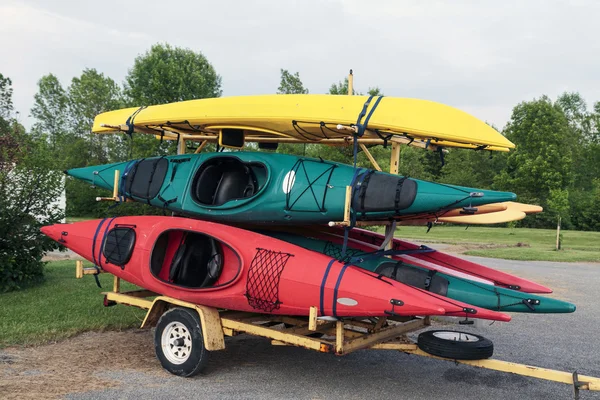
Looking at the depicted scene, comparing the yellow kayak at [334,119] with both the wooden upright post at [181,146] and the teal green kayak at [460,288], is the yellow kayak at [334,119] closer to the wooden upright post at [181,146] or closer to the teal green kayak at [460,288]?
the wooden upright post at [181,146]

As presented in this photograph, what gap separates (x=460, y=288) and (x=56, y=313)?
245 inches

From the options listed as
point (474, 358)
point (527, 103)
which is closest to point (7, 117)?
point (474, 358)

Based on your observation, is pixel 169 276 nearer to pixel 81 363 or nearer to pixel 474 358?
pixel 81 363

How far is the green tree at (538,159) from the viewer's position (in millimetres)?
39438

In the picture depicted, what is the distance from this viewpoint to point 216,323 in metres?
5.91

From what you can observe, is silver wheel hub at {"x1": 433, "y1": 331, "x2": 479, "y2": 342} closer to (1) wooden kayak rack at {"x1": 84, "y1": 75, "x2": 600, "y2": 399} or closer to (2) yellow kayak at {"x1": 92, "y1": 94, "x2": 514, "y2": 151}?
(1) wooden kayak rack at {"x1": 84, "y1": 75, "x2": 600, "y2": 399}

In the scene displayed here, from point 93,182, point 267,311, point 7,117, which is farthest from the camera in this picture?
point 7,117

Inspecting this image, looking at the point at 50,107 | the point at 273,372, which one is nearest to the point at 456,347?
the point at 273,372

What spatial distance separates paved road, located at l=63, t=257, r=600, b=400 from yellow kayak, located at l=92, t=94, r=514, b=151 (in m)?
2.49

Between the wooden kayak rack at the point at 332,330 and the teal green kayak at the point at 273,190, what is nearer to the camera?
the wooden kayak rack at the point at 332,330

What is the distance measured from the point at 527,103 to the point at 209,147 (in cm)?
2891

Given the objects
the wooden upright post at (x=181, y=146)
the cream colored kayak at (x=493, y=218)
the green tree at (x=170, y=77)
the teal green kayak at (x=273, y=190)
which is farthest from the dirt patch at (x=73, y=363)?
the green tree at (x=170, y=77)

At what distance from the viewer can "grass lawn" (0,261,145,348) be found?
24.0 feet

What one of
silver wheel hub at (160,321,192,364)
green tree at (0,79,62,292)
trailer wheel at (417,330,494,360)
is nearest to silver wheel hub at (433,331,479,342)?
trailer wheel at (417,330,494,360)
